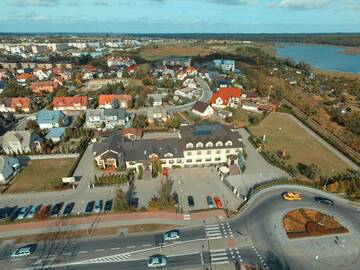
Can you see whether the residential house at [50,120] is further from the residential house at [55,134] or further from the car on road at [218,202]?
the car on road at [218,202]

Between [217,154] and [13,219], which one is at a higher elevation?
[217,154]

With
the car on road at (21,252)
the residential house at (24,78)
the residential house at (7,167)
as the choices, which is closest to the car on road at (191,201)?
the car on road at (21,252)

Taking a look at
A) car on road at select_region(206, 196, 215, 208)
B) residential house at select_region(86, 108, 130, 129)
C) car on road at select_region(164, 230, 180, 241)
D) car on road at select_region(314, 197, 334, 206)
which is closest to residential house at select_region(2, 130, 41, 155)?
residential house at select_region(86, 108, 130, 129)

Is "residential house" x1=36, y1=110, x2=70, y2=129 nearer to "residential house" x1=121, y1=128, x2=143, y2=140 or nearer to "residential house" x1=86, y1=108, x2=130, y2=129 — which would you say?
"residential house" x1=86, y1=108, x2=130, y2=129

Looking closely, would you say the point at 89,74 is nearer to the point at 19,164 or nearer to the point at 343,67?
the point at 19,164

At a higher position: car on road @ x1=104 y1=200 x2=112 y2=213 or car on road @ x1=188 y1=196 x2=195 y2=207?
car on road @ x1=188 y1=196 x2=195 y2=207

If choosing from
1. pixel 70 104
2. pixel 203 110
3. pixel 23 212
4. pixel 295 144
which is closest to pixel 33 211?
pixel 23 212

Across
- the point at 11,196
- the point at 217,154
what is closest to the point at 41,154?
the point at 11,196
